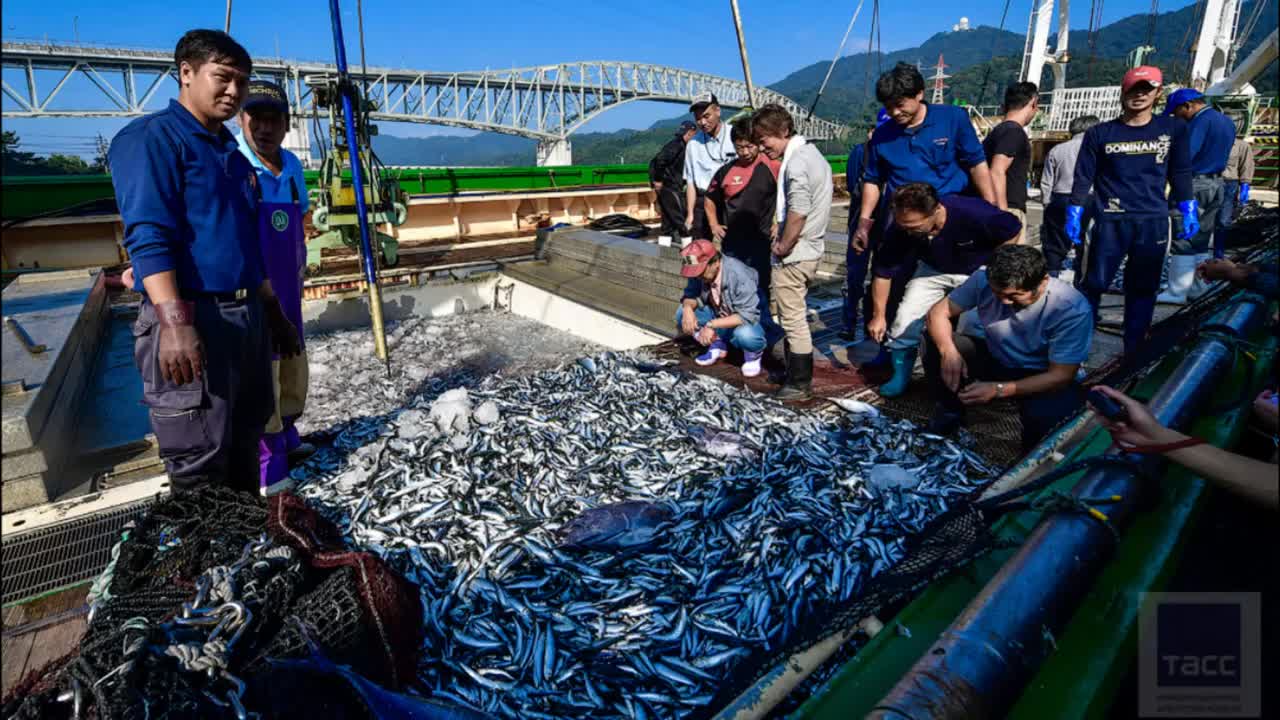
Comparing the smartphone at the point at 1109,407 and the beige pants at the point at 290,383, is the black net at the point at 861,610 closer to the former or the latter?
the smartphone at the point at 1109,407

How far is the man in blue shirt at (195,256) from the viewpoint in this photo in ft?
10.3

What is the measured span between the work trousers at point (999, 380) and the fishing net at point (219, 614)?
4.03 m

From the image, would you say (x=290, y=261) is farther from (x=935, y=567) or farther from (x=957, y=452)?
(x=957, y=452)

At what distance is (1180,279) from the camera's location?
827 centimetres

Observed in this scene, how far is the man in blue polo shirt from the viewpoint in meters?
5.37

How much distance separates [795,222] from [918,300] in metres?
1.27

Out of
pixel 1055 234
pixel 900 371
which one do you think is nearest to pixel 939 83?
pixel 1055 234

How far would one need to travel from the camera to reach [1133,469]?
9.75ft

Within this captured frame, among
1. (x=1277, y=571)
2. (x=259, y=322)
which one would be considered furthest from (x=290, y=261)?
(x=1277, y=571)

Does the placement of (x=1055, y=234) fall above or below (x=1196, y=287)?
above

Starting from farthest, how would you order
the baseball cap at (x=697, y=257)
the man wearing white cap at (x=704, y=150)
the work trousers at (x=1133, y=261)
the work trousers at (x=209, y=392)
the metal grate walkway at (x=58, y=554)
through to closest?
the man wearing white cap at (x=704, y=150) → the baseball cap at (x=697, y=257) → the work trousers at (x=1133, y=261) → the metal grate walkway at (x=58, y=554) → the work trousers at (x=209, y=392)

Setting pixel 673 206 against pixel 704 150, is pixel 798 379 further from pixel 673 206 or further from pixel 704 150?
pixel 673 206

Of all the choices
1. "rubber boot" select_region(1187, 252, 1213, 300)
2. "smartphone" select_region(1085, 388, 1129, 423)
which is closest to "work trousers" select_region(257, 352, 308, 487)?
"smartphone" select_region(1085, 388, 1129, 423)

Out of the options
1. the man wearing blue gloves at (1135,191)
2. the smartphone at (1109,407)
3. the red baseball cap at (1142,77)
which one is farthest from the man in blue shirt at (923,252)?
the smartphone at (1109,407)
